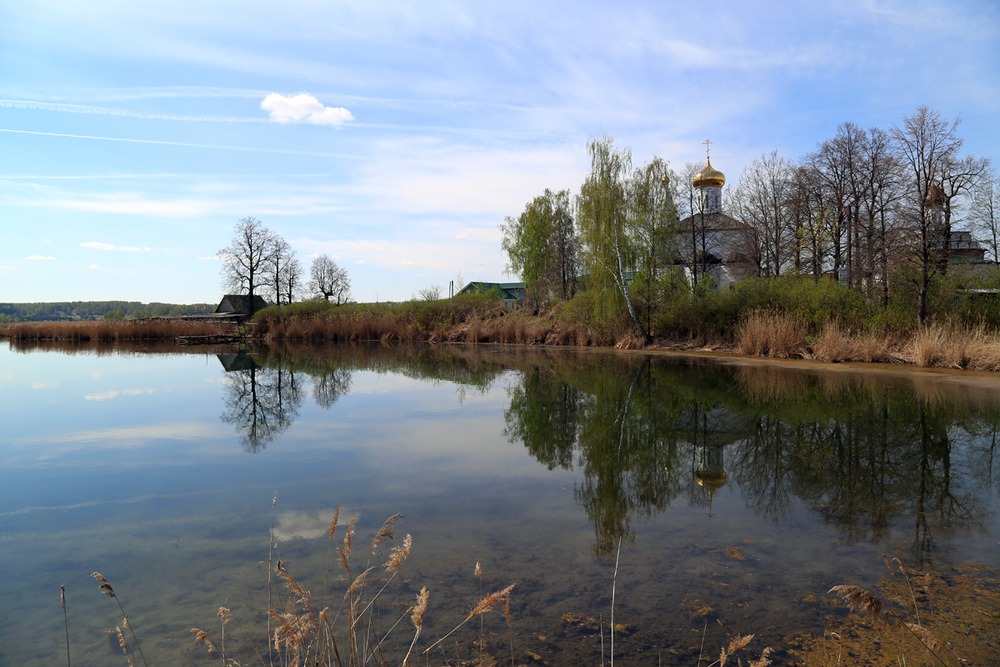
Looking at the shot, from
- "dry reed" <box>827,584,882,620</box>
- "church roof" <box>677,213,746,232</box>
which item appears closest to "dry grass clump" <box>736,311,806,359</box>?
"church roof" <box>677,213,746,232</box>

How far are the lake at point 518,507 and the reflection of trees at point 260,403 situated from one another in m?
0.13

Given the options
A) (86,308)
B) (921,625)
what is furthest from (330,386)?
(86,308)

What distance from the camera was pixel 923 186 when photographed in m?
18.7

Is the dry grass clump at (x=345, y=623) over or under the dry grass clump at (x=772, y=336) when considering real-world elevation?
under

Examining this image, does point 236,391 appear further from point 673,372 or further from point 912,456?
point 912,456

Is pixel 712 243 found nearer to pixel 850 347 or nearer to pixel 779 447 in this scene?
pixel 850 347

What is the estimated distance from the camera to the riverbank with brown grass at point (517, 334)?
56.0ft

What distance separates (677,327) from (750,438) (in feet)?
59.6

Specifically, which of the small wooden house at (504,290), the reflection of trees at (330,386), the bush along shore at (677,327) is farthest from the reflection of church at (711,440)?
the small wooden house at (504,290)

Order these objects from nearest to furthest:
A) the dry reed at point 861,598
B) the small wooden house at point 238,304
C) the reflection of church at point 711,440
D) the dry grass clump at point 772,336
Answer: the dry reed at point 861,598 < the reflection of church at point 711,440 < the dry grass clump at point 772,336 < the small wooden house at point 238,304

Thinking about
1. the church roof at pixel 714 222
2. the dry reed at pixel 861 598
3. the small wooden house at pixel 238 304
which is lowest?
the dry reed at pixel 861 598

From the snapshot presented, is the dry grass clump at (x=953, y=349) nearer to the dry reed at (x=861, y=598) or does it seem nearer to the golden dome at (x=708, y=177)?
the dry reed at (x=861, y=598)

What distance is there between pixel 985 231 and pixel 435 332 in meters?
35.5

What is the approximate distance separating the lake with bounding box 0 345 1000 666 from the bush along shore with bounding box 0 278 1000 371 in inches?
174
